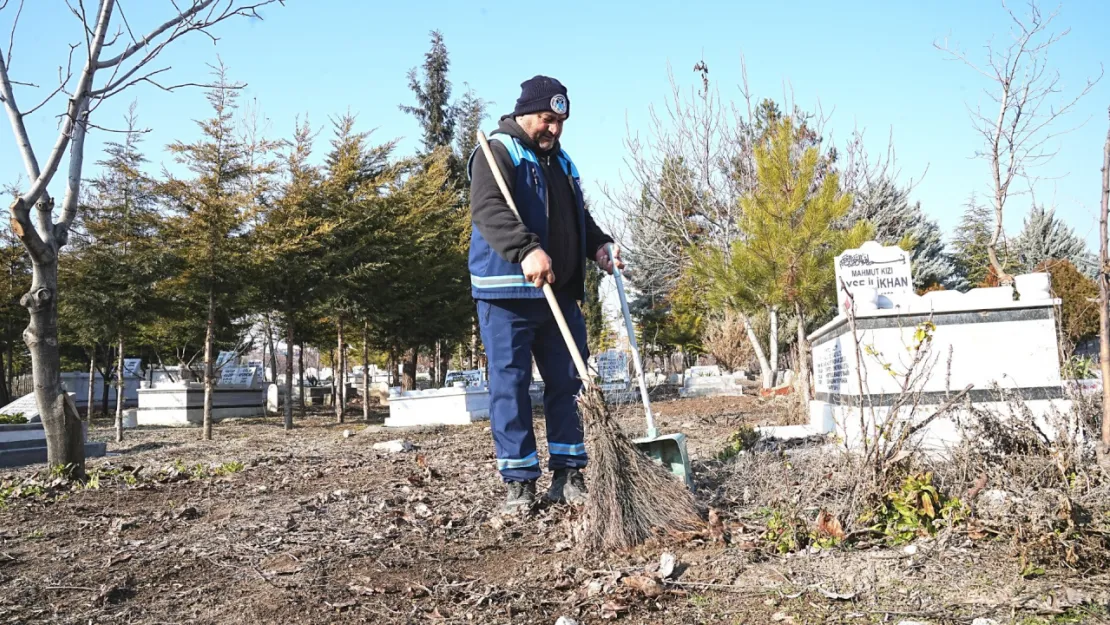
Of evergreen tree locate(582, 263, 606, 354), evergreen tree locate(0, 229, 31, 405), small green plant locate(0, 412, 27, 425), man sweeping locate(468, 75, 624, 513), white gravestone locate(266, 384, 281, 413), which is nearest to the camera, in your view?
man sweeping locate(468, 75, 624, 513)

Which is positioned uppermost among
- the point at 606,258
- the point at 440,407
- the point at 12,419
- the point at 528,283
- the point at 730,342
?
the point at 730,342

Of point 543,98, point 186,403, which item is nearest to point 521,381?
point 543,98

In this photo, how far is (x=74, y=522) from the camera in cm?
399

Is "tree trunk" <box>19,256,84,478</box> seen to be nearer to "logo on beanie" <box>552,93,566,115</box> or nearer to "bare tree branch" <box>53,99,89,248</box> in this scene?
"bare tree branch" <box>53,99,89,248</box>

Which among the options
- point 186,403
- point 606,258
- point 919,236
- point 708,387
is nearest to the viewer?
point 606,258

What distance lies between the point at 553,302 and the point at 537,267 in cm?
16

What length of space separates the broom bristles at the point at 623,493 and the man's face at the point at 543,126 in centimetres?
128

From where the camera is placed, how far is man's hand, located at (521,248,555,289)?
3252mm

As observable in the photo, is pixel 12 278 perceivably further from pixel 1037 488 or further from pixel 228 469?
pixel 1037 488

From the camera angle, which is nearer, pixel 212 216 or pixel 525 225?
pixel 525 225

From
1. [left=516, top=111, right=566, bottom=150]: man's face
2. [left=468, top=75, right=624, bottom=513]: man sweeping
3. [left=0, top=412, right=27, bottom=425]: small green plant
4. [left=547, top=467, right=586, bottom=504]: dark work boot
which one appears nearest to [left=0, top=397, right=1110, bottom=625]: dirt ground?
[left=547, top=467, right=586, bottom=504]: dark work boot

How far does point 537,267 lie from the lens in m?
3.25

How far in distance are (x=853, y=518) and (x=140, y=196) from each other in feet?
47.4

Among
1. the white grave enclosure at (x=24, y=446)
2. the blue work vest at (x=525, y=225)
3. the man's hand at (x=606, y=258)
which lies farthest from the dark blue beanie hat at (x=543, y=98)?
the white grave enclosure at (x=24, y=446)
